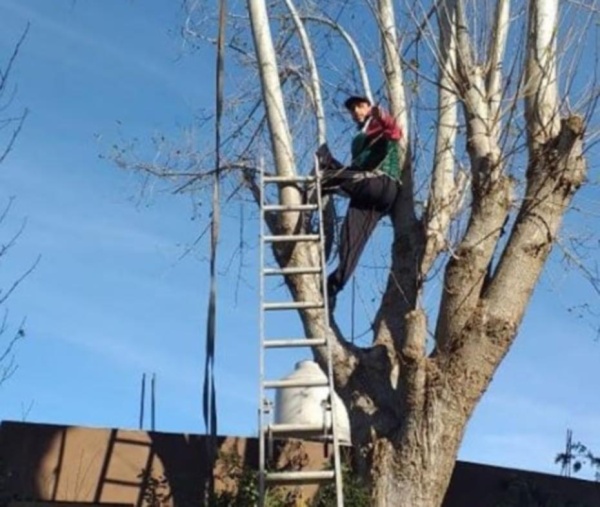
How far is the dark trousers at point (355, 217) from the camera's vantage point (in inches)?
343

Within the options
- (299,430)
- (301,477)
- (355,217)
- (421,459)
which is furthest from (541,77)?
(301,477)

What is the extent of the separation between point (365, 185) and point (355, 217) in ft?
0.80

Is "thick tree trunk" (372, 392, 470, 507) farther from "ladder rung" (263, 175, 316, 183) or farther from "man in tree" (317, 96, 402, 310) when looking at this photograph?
"ladder rung" (263, 175, 316, 183)

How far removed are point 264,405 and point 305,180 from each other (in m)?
1.47

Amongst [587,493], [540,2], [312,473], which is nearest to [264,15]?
[540,2]

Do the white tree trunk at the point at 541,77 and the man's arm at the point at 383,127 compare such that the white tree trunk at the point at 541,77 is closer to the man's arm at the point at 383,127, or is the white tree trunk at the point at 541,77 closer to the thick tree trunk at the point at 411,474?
the man's arm at the point at 383,127

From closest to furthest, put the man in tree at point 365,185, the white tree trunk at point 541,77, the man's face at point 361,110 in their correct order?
the white tree trunk at point 541,77
the man in tree at point 365,185
the man's face at point 361,110

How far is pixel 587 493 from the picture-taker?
10.9 m

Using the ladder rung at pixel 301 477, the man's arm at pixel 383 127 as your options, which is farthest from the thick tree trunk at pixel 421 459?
the man's arm at pixel 383 127

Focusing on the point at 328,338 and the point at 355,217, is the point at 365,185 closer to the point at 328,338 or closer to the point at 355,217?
the point at 355,217

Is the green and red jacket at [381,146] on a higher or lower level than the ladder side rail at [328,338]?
higher

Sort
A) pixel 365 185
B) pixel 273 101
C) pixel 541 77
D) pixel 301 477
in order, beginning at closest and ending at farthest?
pixel 301 477
pixel 541 77
pixel 365 185
pixel 273 101

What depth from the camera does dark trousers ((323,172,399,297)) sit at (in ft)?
28.6

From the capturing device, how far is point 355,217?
8.82 m
